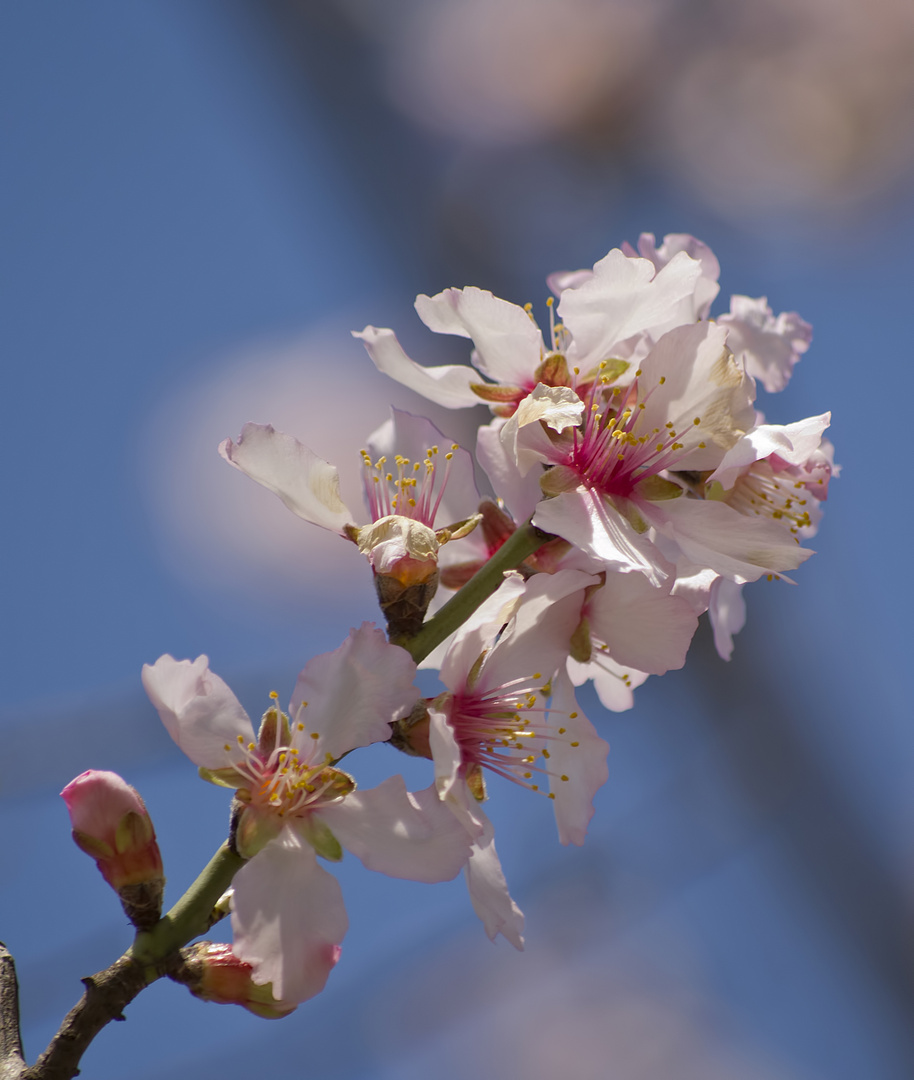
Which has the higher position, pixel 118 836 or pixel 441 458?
pixel 441 458

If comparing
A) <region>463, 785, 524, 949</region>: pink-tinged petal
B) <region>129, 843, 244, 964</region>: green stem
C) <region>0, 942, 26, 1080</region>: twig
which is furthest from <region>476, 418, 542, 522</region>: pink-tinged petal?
<region>0, 942, 26, 1080</region>: twig

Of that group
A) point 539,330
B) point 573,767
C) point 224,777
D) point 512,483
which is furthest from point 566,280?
point 224,777

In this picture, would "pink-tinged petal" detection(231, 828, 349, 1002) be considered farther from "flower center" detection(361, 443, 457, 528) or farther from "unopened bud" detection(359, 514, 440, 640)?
"flower center" detection(361, 443, 457, 528)

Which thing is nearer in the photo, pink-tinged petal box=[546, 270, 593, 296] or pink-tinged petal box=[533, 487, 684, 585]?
pink-tinged petal box=[533, 487, 684, 585]

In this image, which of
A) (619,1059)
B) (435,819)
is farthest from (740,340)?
(619,1059)

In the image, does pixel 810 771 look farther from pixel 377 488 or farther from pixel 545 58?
A: pixel 545 58

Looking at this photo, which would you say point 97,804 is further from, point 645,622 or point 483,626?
point 645,622
